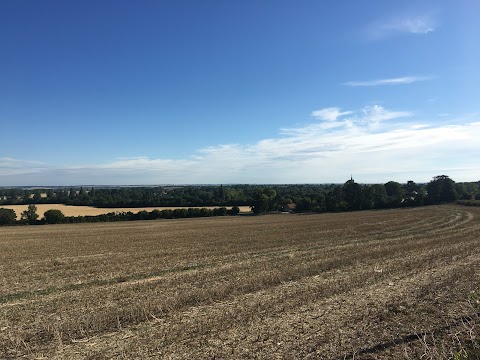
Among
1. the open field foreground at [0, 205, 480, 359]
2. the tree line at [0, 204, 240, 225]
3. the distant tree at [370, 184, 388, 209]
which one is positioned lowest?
the tree line at [0, 204, 240, 225]

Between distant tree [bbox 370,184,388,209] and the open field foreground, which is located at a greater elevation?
distant tree [bbox 370,184,388,209]

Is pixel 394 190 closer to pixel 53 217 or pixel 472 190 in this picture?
pixel 472 190

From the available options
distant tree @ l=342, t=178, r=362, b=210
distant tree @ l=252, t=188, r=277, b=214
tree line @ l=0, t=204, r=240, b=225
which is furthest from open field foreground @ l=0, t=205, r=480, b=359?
distant tree @ l=342, t=178, r=362, b=210

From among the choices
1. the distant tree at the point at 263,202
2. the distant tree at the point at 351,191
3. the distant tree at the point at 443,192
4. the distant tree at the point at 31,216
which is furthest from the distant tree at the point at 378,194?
the distant tree at the point at 31,216


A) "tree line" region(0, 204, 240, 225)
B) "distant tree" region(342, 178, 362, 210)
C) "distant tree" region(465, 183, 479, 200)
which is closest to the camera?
"tree line" region(0, 204, 240, 225)

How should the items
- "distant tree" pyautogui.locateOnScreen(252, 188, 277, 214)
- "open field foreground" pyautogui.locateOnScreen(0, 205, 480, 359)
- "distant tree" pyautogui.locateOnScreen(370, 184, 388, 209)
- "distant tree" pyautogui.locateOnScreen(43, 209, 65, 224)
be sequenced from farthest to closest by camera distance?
"distant tree" pyautogui.locateOnScreen(370, 184, 388, 209)
"distant tree" pyautogui.locateOnScreen(252, 188, 277, 214)
"distant tree" pyautogui.locateOnScreen(43, 209, 65, 224)
"open field foreground" pyautogui.locateOnScreen(0, 205, 480, 359)

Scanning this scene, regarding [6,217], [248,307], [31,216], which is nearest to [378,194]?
[31,216]

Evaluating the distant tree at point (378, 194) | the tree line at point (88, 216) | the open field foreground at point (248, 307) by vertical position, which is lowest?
the tree line at point (88, 216)

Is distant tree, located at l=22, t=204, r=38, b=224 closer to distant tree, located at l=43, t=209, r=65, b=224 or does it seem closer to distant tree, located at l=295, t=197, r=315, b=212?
distant tree, located at l=43, t=209, r=65, b=224

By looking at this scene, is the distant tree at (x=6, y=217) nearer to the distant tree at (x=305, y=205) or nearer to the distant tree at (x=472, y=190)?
the distant tree at (x=305, y=205)

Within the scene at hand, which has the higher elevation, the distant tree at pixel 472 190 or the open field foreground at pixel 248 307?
the distant tree at pixel 472 190

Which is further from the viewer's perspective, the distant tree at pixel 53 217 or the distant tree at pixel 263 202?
the distant tree at pixel 263 202

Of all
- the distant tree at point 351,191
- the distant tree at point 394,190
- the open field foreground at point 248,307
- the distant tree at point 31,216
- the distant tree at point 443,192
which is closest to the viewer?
the open field foreground at point 248,307

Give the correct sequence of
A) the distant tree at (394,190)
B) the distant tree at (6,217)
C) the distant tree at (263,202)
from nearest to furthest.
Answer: the distant tree at (6,217), the distant tree at (263,202), the distant tree at (394,190)
